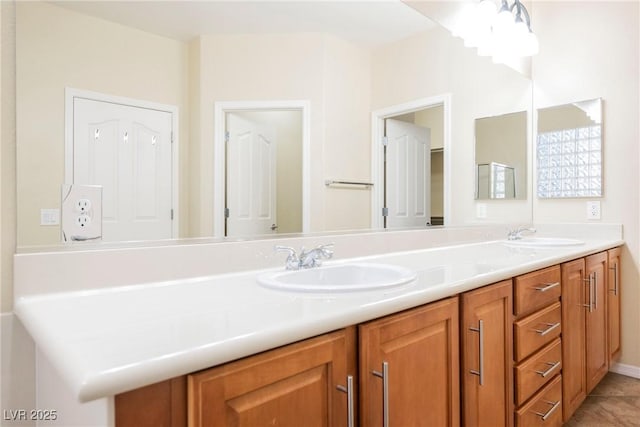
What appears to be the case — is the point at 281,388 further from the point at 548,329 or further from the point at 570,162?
the point at 570,162

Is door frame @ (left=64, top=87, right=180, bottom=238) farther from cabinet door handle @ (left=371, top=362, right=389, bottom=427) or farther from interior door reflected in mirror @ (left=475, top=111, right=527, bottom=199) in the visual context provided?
interior door reflected in mirror @ (left=475, top=111, right=527, bottom=199)

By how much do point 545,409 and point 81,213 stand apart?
Result: 177 cm

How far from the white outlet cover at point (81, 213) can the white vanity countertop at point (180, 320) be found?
0.15 m

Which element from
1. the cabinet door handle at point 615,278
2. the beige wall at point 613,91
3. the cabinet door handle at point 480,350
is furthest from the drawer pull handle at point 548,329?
the beige wall at point 613,91

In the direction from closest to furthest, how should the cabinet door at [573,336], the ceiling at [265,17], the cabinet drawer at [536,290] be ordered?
1. the ceiling at [265,17]
2. the cabinet drawer at [536,290]
3. the cabinet door at [573,336]

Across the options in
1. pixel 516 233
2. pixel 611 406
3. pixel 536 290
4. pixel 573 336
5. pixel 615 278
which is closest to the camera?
pixel 536 290

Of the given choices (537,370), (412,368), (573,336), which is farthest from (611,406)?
(412,368)

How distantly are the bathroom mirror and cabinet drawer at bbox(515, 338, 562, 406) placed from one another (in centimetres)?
134

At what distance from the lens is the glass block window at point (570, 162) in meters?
2.51

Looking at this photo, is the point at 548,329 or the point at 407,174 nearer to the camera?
the point at 548,329

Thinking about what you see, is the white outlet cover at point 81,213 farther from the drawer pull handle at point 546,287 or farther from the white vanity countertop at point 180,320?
the drawer pull handle at point 546,287

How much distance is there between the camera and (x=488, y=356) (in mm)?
1254

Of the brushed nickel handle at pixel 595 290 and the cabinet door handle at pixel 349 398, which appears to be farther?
the brushed nickel handle at pixel 595 290

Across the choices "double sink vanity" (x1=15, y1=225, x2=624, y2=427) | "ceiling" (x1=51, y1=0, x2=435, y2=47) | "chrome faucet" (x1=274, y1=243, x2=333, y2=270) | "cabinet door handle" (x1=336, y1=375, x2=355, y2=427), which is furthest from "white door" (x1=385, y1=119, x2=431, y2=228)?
"cabinet door handle" (x1=336, y1=375, x2=355, y2=427)
